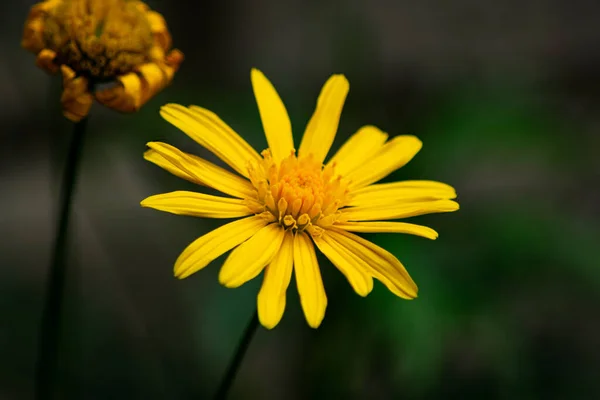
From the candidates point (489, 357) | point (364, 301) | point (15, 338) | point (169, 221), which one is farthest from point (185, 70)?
point (489, 357)

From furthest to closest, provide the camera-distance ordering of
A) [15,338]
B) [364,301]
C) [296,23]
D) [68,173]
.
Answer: [296,23] → [15,338] → [364,301] → [68,173]

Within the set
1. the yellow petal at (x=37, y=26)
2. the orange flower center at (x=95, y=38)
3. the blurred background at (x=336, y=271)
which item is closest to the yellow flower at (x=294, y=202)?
the orange flower center at (x=95, y=38)

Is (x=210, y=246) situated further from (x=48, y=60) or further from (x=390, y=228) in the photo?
(x=48, y=60)

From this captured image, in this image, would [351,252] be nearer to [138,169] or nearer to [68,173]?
[68,173]

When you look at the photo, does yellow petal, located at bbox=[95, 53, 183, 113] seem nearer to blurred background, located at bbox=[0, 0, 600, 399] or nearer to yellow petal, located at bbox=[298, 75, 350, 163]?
yellow petal, located at bbox=[298, 75, 350, 163]

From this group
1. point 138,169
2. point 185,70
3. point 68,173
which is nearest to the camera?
point 68,173

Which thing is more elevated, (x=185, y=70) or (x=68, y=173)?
(x=185, y=70)

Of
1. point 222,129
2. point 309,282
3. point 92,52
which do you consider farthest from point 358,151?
point 92,52
